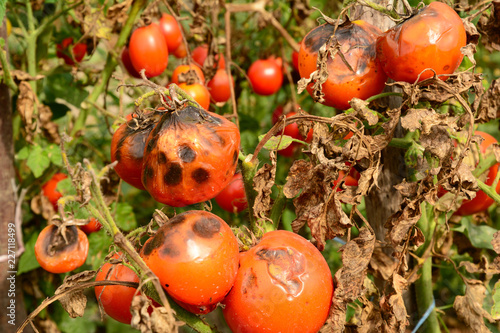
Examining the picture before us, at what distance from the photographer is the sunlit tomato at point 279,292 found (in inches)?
30.3

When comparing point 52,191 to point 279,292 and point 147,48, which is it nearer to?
point 147,48

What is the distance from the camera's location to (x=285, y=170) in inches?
78.6

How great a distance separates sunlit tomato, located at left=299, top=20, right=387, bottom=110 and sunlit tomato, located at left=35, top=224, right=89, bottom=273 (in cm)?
66

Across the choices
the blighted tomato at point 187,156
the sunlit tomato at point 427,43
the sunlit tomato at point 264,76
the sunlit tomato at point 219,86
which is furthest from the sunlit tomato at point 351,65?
the sunlit tomato at point 264,76

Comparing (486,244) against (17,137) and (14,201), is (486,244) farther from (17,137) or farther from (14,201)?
(17,137)

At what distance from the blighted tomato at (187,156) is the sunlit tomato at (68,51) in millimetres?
1217

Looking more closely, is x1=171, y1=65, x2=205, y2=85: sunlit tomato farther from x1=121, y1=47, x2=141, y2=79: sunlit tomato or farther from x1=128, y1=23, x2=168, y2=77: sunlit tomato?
x1=121, y1=47, x2=141, y2=79: sunlit tomato

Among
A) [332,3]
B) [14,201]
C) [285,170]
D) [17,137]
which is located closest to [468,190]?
[285,170]

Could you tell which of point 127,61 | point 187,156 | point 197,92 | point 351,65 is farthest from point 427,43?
point 127,61

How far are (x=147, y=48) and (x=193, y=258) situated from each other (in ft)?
3.11

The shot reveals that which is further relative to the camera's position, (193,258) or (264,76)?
(264,76)

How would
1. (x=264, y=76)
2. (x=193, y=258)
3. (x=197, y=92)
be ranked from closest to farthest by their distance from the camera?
(x=193, y=258), (x=197, y=92), (x=264, y=76)

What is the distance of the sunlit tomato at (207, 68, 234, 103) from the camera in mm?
1763

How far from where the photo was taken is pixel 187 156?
77 centimetres
